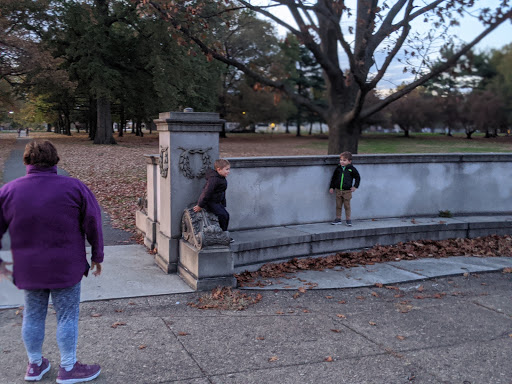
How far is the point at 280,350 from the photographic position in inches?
181

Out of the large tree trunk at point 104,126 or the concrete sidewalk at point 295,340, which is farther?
the large tree trunk at point 104,126

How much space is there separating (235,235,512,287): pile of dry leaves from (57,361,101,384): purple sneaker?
2882 millimetres

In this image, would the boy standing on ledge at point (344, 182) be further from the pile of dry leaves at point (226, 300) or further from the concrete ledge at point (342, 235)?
the pile of dry leaves at point (226, 300)

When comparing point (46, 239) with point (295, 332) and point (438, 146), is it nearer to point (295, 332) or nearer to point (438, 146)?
point (295, 332)

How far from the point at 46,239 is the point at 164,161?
3632 mm

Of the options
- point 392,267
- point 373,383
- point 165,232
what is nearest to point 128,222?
point 165,232

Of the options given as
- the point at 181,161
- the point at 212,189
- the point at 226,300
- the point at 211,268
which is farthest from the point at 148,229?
the point at 226,300

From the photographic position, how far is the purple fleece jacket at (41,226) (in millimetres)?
3547

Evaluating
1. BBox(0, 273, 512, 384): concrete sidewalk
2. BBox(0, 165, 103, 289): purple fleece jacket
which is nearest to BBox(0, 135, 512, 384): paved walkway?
BBox(0, 273, 512, 384): concrete sidewalk

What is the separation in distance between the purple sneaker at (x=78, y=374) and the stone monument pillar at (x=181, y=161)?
310cm

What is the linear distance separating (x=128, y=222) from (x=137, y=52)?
3048cm

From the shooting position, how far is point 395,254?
27.4ft

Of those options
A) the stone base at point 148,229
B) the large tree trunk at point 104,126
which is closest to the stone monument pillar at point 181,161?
the stone base at point 148,229

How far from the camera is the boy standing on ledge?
8555 millimetres
